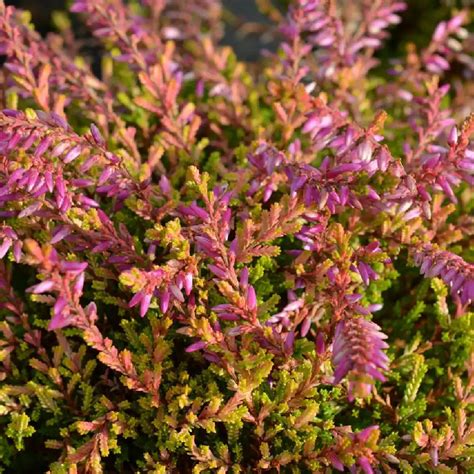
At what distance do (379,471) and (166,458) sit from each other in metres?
0.46

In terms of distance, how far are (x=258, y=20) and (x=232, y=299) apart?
369 cm

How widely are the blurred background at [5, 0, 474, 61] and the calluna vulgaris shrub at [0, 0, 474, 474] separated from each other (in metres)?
1.36

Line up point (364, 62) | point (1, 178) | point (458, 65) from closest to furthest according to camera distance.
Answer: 1. point (1, 178)
2. point (364, 62)
3. point (458, 65)

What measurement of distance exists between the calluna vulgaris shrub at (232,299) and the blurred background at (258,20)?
1.36 meters

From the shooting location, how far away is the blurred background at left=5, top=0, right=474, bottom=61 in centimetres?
323

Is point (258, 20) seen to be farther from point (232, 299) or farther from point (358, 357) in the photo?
point (358, 357)

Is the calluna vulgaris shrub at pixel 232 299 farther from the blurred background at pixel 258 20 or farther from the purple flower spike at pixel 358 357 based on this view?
the blurred background at pixel 258 20

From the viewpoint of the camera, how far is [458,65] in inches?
132

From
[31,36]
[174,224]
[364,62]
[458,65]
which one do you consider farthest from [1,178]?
[458,65]

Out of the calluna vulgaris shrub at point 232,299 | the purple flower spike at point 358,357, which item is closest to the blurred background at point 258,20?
Result: the calluna vulgaris shrub at point 232,299

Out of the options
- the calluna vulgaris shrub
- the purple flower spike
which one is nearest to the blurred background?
the calluna vulgaris shrub

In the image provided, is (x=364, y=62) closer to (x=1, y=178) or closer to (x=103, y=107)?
(x=103, y=107)

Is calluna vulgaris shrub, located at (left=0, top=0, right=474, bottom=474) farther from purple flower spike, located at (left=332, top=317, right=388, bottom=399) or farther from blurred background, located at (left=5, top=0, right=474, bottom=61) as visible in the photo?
blurred background, located at (left=5, top=0, right=474, bottom=61)

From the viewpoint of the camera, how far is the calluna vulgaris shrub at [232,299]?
1.31 meters
